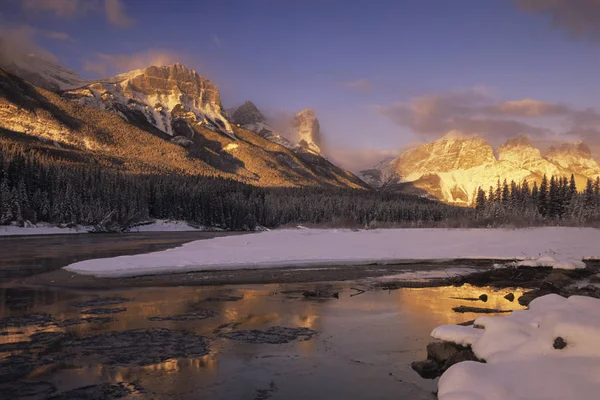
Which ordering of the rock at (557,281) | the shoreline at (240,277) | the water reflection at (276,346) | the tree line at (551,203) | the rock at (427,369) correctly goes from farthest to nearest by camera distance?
the tree line at (551,203), the shoreline at (240,277), the rock at (557,281), the rock at (427,369), the water reflection at (276,346)

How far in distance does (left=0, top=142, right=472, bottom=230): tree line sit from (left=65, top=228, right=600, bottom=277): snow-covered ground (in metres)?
36.0

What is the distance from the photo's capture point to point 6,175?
111m

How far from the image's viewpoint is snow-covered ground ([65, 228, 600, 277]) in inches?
1385

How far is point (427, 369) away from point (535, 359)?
308cm

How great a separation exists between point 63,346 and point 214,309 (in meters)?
6.97

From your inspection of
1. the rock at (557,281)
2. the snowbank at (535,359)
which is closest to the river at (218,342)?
the snowbank at (535,359)

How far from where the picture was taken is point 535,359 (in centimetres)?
1020

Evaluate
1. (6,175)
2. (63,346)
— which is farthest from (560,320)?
(6,175)

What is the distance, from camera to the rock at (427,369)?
12.4 meters

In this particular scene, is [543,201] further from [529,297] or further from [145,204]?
[145,204]

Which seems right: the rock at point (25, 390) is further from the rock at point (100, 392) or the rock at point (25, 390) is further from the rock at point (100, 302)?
the rock at point (100, 302)

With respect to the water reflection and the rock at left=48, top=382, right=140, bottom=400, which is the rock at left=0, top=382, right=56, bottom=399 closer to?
the water reflection

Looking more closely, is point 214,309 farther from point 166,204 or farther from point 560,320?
point 166,204

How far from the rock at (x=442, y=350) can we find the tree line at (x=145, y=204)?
252 feet
